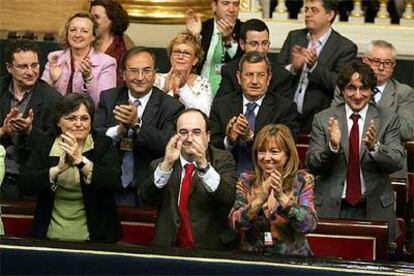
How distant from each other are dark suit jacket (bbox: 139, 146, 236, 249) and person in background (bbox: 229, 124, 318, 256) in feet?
0.71

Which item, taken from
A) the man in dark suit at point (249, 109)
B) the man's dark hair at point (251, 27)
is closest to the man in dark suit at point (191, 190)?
the man in dark suit at point (249, 109)

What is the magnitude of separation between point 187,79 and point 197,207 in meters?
1.62

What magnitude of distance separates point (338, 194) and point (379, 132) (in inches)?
16.3

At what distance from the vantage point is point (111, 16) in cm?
998

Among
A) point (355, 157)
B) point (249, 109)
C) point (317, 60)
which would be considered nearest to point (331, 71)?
point (317, 60)

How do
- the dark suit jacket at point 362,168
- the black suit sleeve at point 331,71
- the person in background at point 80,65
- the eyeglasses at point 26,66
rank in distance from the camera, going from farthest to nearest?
the black suit sleeve at point 331,71, the person in background at point 80,65, the eyeglasses at point 26,66, the dark suit jacket at point 362,168

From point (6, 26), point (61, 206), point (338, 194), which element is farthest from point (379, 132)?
point (6, 26)

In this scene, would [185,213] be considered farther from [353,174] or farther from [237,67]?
[237,67]

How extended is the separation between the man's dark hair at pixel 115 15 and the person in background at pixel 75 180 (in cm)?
176

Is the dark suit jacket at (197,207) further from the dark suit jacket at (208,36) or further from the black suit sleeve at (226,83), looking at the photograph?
the dark suit jacket at (208,36)

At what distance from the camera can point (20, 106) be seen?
360 inches

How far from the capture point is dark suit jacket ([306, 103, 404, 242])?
873 centimetres

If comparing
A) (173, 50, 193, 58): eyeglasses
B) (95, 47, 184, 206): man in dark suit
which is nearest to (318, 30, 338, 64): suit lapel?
(173, 50, 193, 58): eyeglasses

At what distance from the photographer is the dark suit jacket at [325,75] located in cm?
992
